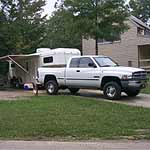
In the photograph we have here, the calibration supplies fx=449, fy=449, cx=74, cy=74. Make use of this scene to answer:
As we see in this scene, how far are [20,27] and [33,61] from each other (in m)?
7.53

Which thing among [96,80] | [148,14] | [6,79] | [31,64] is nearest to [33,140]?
[96,80]

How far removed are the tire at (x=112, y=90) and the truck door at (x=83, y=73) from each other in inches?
23.4

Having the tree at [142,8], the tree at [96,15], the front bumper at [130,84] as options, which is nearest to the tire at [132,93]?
the front bumper at [130,84]

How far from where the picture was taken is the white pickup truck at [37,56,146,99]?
757 inches

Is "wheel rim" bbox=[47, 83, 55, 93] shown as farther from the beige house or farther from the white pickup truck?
the beige house

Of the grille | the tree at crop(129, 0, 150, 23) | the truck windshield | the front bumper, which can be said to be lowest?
the front bumper

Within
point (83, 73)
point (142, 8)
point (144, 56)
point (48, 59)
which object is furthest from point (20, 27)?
point (142, 8)

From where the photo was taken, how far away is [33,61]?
28.3 m

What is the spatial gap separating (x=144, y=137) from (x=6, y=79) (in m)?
21.8

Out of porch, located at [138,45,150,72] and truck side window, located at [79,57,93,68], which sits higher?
porch, located at [138,45,150,72]

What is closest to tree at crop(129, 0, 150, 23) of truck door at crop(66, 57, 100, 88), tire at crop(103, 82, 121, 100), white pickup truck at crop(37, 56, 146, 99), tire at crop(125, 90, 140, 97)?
white pickup truck at crop(37, 56, 146, 99)

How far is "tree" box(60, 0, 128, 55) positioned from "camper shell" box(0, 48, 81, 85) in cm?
476

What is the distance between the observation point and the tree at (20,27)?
107 ft

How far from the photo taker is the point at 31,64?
28547mm
